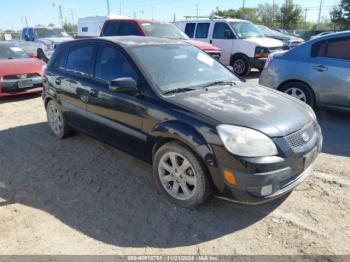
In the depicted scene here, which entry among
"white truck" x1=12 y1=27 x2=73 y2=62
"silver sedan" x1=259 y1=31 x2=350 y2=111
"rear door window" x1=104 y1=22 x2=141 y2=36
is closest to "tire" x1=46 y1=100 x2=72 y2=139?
"silver sedan" x1=259 y1=31 x2=350 y2=111

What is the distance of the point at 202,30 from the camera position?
40.3 feet

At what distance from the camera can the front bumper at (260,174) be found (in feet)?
8.96

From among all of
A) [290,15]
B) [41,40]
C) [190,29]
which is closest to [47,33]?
[41,40]

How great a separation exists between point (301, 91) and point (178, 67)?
3280 millimetres

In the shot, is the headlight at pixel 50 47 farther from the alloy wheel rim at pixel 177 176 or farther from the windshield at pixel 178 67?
the alloy wheel rim at pixel 177 176

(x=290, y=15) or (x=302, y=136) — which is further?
(x=290, y=15)

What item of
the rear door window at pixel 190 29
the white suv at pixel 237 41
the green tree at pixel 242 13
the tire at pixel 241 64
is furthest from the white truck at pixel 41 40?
the green tree at pixel 242 13

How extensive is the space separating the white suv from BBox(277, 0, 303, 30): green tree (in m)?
37.0

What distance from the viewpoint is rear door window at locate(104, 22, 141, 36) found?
32.5ft

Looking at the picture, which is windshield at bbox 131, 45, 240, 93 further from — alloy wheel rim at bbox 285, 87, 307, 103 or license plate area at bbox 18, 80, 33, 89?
license plate area at bbox 18, 80, 33, 89

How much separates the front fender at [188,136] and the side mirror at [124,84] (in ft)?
1.78

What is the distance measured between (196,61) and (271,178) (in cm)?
198

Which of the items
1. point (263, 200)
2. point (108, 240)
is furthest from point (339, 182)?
point (108, 240)

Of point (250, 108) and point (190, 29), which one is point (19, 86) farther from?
point (190, 29)
